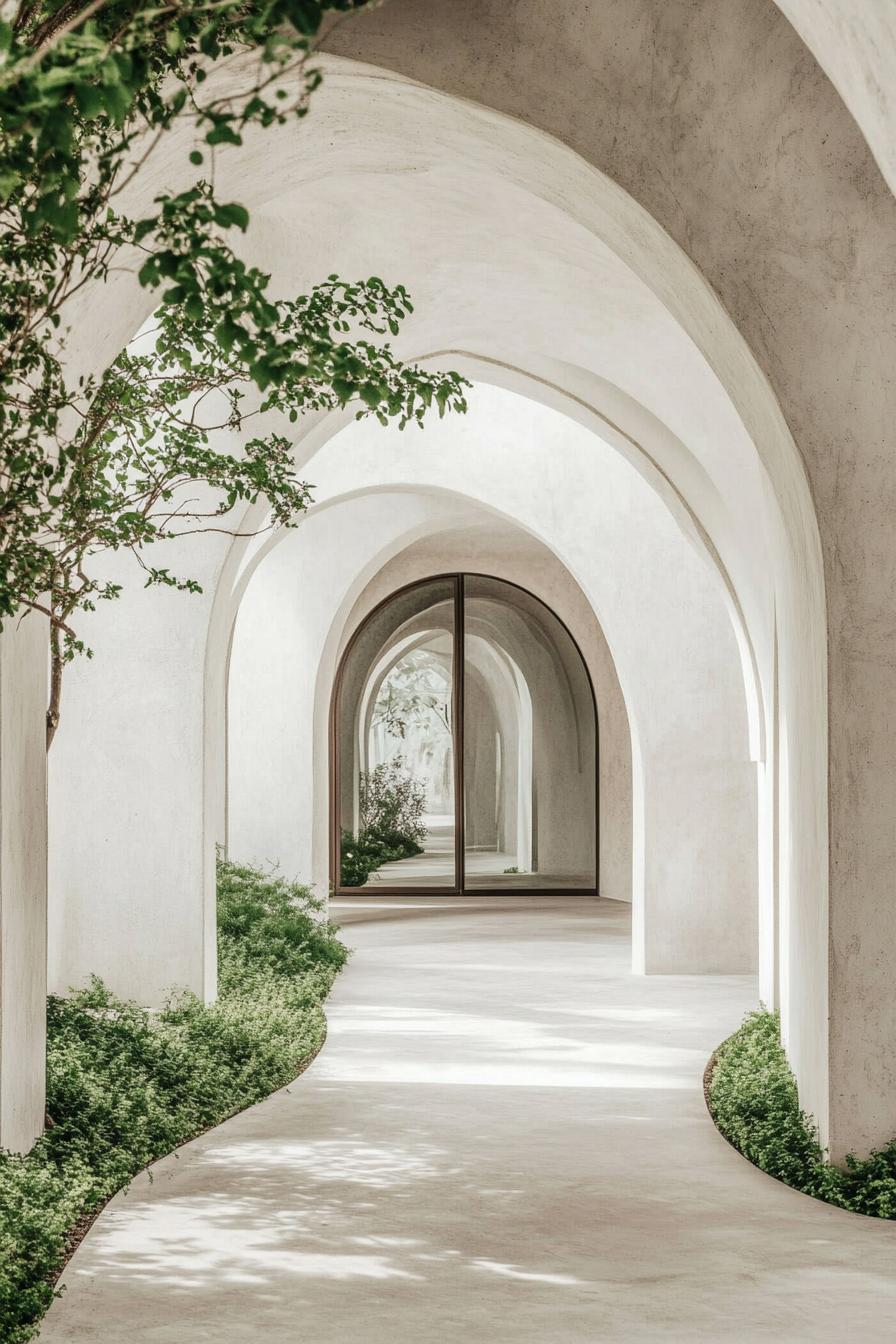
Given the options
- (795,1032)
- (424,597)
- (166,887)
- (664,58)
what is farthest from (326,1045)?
(424,597)

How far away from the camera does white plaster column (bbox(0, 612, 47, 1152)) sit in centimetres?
561

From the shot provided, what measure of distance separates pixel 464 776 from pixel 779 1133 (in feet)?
51.6

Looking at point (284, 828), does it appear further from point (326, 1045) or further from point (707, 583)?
point (326, 1045)

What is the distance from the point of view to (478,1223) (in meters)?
5.53

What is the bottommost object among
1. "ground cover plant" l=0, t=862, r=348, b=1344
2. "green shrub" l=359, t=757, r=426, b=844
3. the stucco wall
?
"ground cover plant" l=0, t=862, r=348, b=1344

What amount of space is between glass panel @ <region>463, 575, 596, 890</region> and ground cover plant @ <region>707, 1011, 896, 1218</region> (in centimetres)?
1251

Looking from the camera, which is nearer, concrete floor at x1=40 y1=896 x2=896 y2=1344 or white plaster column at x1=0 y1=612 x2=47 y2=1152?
concrete floor at x1=40 y1=896 x2=896 y2=1344

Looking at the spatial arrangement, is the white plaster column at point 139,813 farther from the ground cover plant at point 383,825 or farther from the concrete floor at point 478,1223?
the ground cover plant at point 383,825

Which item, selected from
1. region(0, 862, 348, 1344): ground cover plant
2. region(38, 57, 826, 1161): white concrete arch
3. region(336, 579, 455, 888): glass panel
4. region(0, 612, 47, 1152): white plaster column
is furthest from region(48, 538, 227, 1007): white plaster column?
region(336, 579, 455, 888): glass panel

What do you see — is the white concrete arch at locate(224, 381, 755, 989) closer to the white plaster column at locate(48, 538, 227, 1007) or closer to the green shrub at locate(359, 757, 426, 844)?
the white plaster column at locate(48, 538, 227, 1007)

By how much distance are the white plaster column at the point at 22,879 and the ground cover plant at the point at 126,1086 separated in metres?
0.27

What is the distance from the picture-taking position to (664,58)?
5.54 meters

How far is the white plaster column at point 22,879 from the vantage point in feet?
18.4

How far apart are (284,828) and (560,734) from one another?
662cm
